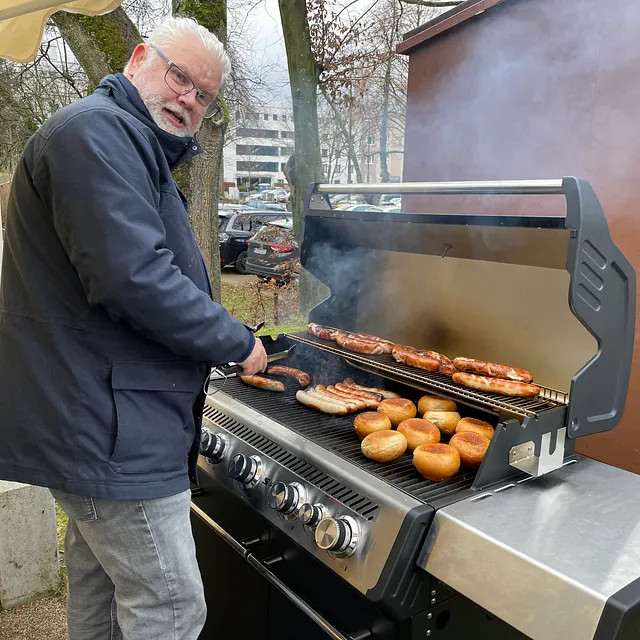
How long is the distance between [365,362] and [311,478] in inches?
26.7

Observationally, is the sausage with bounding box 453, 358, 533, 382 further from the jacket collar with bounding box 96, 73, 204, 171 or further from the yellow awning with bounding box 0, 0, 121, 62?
the yellow awning with bounding box 0, 0, 121, 62

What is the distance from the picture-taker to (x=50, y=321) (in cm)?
152

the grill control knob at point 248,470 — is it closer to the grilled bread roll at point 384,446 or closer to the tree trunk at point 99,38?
the grilled bread roll at point 384,446

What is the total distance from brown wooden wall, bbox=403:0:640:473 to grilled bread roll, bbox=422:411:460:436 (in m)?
1.29

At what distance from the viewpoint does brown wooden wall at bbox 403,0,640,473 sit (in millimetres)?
2671

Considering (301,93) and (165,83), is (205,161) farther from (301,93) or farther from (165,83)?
(165,83)

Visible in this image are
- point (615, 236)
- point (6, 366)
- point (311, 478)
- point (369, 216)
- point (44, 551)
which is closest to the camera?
point (6, 366)

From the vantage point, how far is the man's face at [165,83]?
1.67 metres

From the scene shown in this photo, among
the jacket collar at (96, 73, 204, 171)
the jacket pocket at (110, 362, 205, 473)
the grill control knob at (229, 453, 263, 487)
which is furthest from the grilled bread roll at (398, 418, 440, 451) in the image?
the jacket collar at (96, 73, 204, 171)

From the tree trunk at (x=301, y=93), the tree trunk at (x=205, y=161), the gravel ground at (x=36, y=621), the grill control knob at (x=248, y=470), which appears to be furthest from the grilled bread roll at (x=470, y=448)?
the tree trunk at (x=301, y=93)

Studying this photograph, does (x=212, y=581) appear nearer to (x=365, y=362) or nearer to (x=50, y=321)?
(x=365, y=362)

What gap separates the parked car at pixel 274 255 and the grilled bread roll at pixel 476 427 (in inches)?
319

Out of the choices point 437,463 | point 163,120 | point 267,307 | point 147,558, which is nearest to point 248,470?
point 147,558

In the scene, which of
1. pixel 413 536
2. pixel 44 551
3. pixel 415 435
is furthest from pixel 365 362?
pixel 44 551
